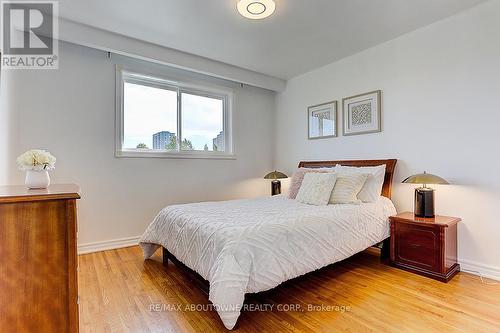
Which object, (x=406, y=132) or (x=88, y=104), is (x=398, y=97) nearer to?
(x=406, y=132)

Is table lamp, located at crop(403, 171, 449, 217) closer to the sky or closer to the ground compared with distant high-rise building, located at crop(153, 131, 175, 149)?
closer to the ground

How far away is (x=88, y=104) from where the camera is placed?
3123 mm

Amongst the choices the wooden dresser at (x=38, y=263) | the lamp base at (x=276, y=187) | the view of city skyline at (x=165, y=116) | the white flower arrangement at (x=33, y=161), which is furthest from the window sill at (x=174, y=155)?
the wooden dresser at (x=38, y=263)

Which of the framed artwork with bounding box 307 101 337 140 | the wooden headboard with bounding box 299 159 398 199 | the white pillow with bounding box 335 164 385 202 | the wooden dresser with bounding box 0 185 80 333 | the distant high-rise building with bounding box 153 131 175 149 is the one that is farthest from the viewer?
the framed artwork with bounding box 307 101 337 140

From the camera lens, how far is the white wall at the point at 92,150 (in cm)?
283

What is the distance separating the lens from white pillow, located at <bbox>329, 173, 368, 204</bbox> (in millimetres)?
2789

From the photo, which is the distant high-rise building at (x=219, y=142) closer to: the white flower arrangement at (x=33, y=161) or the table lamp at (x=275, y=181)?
the table lamp at (x=275, y=181)

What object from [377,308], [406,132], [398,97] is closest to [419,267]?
[377,308]

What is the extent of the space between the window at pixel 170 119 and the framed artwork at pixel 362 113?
185 centimetres

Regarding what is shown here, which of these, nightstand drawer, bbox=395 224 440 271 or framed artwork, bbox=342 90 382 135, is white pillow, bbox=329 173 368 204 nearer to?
nightstand drawer, bbox=395 224 440 271

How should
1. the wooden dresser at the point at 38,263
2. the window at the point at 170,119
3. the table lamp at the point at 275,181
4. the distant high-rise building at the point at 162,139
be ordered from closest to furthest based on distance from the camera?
the wooden dresser at the point at 38,263 → the window at the point at 170,119 → the distant high-rise building at the point at 162,139 → the table lamp at the point at 275,181

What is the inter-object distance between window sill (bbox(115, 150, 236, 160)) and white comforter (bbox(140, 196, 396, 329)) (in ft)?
3.82

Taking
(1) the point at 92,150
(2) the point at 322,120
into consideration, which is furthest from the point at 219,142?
(1) the point at 92,150

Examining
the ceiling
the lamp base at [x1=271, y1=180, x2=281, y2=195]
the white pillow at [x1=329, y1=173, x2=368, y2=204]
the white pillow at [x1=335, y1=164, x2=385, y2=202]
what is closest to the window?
the ceiling
